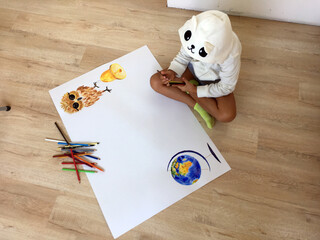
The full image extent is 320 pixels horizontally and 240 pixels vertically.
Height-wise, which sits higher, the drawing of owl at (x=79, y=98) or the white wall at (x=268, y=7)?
the white wall at (x=268, y=7)

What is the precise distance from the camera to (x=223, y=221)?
2.72ft

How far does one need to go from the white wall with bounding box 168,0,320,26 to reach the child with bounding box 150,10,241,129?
35 cm

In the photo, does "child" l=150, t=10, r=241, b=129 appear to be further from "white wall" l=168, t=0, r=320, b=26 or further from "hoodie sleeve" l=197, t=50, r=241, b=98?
"white wall" l=168, t=0, r=320, b=26

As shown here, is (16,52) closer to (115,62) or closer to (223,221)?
(115,62)

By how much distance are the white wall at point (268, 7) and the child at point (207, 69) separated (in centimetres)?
35

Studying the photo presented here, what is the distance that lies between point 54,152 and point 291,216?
809mm

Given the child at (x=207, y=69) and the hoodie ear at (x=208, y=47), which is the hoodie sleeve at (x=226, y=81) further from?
the hoodie ear at (x=208, y=47)

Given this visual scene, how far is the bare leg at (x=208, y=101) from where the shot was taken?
35.6 inches

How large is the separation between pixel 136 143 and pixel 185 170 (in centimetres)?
19

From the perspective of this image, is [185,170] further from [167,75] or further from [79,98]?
[79,98]

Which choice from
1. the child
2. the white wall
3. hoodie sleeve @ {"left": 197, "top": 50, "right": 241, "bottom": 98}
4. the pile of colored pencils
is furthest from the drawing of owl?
the white wall

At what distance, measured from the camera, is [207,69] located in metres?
0.88

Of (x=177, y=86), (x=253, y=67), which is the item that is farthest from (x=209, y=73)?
(x=253, y=67)

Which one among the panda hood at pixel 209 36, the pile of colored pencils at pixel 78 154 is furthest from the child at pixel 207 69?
the pile of colored pencils at pixel 78 154
